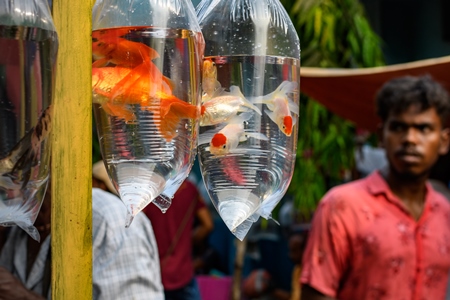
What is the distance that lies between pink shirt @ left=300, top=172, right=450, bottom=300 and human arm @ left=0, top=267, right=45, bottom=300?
1019 mm

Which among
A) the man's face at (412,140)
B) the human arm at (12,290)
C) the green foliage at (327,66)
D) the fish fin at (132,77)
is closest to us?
the fish fin at (132,77)

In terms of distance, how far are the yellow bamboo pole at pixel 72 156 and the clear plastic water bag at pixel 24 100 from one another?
16 centimetres

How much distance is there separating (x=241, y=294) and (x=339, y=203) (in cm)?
279

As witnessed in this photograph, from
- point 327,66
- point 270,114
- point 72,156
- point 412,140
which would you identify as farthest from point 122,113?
point 327,66

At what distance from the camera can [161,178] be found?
1.20 meters

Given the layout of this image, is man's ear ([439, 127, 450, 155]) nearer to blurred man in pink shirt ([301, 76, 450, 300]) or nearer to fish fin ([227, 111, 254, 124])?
blurred man in pink shirt ([301, 76, 450, 300])

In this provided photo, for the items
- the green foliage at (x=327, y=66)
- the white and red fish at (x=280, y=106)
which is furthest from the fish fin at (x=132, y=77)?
the green foliage at (x=327, y=66)

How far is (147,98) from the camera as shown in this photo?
3.81ft

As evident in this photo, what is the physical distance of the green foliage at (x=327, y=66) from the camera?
3.91m

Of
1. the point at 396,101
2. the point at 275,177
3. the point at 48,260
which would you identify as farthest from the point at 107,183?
the point at 275,177

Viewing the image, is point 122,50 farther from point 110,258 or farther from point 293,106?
point 110,258

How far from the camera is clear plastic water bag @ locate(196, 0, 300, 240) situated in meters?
1.27

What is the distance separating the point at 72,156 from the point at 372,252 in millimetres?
1498

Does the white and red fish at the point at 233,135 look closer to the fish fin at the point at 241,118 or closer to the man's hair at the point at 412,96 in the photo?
the fish fin at the point at 241,118
